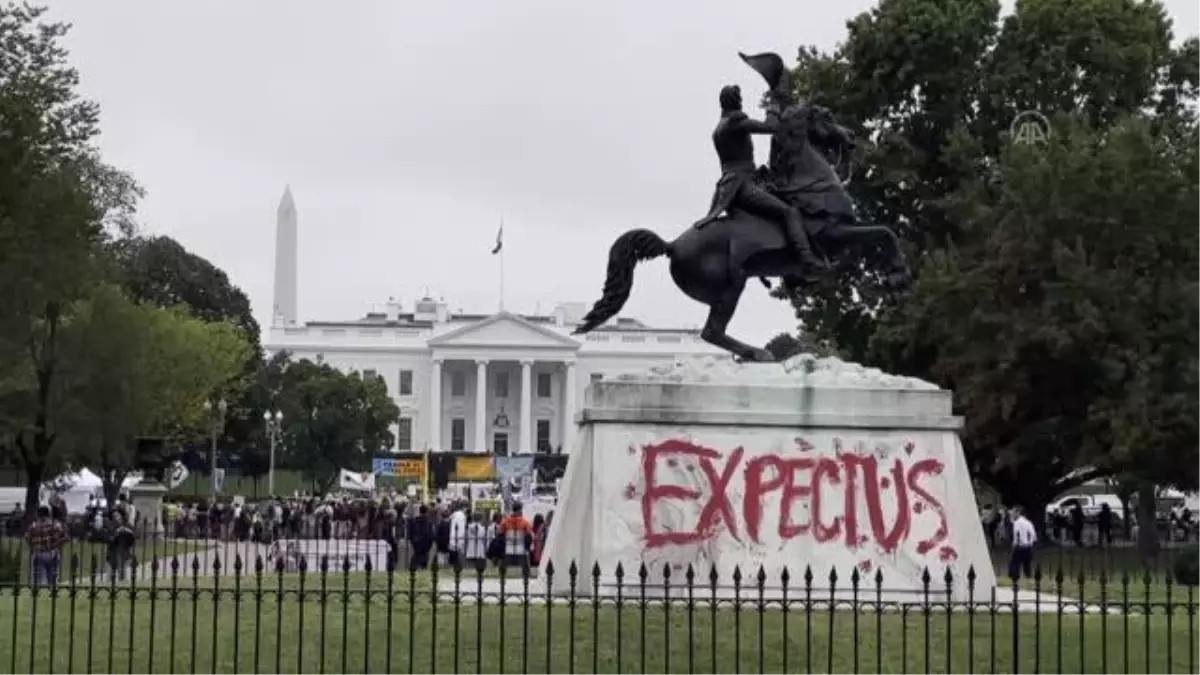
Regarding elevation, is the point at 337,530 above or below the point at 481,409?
below

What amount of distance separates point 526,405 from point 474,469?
2407 inches

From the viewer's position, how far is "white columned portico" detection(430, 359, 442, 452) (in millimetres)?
141125

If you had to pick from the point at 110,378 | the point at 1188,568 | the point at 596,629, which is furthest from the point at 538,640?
the point at 110,378

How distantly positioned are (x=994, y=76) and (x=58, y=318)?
2396cm

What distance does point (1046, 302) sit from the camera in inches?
1513

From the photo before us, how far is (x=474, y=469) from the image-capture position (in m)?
80.8

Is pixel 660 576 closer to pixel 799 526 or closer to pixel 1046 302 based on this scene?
pixel 799 526

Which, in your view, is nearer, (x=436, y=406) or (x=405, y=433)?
(x=436, y=406)

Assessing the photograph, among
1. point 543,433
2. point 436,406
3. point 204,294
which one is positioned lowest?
point 543,433

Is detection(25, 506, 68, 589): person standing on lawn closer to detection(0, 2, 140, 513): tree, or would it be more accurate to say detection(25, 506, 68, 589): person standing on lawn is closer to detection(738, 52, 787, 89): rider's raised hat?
detection(0, 2, 140, 513): tree

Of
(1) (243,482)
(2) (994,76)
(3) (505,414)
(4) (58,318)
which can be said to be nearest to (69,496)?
(4) (58,318)

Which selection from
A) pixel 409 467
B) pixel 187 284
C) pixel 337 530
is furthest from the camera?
pixel 187 284

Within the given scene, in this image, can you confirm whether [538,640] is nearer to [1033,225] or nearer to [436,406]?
[1033,225]

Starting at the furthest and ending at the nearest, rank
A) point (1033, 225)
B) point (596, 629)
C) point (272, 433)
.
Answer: point (272, 433)
point (1033, 225)
point (596, 629)
